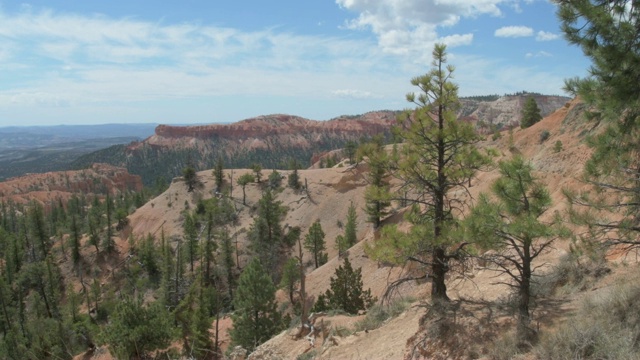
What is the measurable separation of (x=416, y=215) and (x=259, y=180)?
2718 inches

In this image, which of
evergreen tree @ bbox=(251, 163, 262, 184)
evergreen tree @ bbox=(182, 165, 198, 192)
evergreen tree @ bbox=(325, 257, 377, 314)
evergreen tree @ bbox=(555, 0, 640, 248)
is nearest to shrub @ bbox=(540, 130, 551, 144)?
evergreen tree @ bbox=(325, 257, 377, 314)

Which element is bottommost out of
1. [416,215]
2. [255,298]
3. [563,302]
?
[255,298]

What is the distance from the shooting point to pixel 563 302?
9.84 m

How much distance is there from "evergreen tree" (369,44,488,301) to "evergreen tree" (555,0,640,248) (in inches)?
120

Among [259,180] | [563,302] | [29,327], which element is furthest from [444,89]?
[259,180]

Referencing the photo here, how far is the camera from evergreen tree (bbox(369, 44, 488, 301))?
11000 mm

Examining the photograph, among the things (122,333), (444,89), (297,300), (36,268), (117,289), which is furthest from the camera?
(117,289)

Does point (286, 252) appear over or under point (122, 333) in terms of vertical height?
under

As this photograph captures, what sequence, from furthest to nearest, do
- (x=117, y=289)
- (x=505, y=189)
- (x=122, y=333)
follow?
(x=117, y=289)
(x=122, y=333)
(x=505, y=189)

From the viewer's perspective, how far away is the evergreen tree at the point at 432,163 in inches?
433

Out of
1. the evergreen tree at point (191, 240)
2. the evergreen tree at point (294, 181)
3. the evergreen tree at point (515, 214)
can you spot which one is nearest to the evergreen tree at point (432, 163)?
the evergreen tree at point (515, 214)

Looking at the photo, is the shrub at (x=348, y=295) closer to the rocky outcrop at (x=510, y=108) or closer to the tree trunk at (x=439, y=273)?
the tree trunk at (x=439, y=273)

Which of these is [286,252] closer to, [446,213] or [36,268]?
[36,268]

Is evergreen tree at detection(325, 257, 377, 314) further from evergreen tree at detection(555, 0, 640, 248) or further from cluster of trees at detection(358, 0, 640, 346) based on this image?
evergreen tree at detection(555, 0, 640, 248)
